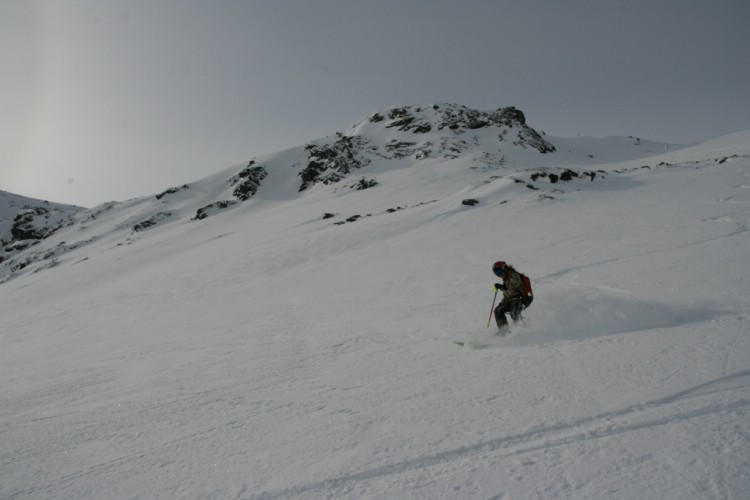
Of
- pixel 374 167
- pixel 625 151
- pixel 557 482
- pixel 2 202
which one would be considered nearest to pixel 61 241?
pixel 374 167

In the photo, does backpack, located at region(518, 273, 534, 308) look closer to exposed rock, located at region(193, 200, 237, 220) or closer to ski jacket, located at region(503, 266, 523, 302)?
ski jacket, located at region(503, 266, 523, 302)

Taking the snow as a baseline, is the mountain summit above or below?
above

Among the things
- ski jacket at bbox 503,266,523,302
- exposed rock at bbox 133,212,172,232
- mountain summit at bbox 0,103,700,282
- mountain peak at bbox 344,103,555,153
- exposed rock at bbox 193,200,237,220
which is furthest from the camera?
mountain peak at bbox 344,103,555,153

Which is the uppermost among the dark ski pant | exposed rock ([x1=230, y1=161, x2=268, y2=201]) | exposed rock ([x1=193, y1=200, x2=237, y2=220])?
exposed rock ([x1=230, y1=161, x2=268, y2=201])

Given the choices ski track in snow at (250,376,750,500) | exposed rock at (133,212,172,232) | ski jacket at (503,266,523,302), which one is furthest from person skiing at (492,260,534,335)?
exposed rock at (133,212,172,232)

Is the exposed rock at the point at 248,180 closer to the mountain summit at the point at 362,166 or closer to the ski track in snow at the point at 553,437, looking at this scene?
the mountain summit at the point at 362,166

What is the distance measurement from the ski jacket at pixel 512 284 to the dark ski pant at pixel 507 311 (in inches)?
3.5

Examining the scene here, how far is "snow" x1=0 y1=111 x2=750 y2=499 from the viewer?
3348 millimetres

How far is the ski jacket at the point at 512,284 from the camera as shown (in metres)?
7.15

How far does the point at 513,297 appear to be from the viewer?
7184 millimetres

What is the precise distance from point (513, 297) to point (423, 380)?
2.80 metres

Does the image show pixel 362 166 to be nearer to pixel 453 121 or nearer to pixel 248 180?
pixel 248 180

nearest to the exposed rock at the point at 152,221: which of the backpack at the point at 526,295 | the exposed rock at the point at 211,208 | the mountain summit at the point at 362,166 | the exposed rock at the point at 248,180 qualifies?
the mountain summit at the point at 362,166

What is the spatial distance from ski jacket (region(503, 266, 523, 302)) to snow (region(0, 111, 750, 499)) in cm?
58
